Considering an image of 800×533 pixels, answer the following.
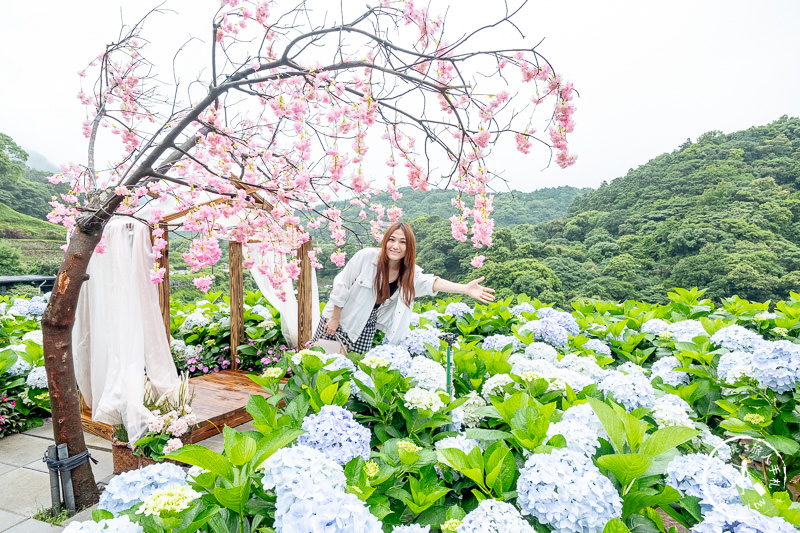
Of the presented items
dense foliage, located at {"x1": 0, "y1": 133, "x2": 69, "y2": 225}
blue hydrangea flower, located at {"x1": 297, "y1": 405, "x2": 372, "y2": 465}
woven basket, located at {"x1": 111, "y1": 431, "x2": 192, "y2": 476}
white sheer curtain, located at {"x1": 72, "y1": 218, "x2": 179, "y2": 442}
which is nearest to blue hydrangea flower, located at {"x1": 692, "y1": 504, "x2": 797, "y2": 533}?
blue hydrangea flower, located at {"x1": 297, "y1": 405, "x2": 372, "y2": 465}

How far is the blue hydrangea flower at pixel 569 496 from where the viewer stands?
0.83m

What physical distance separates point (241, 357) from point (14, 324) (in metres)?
2.21

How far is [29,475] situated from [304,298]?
2.00m

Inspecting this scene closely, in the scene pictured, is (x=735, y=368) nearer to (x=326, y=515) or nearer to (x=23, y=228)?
(x=326, y=515)

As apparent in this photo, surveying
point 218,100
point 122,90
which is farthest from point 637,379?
point 122,90

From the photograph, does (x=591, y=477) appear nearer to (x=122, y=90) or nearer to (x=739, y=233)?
(x=122, y=90)

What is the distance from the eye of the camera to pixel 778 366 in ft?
4.98

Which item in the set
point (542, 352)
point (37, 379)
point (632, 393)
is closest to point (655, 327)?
point (542, 352)

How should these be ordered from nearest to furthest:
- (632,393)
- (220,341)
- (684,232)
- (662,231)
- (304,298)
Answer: (632,393), (304,298), (220,341), (684,232), (662,231)

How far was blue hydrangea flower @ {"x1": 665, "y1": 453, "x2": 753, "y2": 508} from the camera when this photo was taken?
91cm

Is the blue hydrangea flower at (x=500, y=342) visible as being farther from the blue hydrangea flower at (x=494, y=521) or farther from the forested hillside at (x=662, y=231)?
the forested hillside at (x=662, y=231)

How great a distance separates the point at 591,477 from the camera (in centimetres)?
85

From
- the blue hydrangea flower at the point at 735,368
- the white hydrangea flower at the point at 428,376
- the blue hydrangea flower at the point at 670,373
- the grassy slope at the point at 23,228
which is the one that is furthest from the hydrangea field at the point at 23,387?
the grassy slope at the point at 23,228

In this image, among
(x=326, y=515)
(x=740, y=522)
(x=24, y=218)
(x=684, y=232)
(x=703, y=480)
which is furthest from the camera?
(x=24, y=218)
